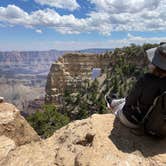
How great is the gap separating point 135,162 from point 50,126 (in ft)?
104

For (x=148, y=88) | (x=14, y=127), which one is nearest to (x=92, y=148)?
(x=148, y=88)

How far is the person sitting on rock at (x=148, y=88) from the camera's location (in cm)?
464

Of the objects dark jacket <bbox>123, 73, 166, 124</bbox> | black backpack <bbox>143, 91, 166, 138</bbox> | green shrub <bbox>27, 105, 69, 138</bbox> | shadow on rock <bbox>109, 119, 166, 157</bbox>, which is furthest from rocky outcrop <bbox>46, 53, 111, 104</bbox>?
black backpack <bbox>143, 91, 166, 138</bbox>

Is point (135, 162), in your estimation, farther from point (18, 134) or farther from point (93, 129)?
point (18, 134)

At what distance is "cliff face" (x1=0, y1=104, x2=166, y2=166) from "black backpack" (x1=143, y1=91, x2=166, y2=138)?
0.73 ft

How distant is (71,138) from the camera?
5383mm

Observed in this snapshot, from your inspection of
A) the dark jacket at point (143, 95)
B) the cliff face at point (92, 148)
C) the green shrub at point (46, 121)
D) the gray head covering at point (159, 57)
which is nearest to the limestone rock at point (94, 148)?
the cliff face at point (92, 148)

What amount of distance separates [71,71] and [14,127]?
240ft

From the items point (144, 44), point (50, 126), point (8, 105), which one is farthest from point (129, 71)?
point (8, 105)

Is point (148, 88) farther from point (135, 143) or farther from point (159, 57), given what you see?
point (135, 143)

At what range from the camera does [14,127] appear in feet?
20.9

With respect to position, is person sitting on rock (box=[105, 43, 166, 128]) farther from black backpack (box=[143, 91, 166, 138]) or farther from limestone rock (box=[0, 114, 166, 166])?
limestone rock (box=[0, 114, 166, 166])

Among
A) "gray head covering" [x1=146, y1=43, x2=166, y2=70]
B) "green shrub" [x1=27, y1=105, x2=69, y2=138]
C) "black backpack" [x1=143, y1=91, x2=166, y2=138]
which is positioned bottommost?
"green shrub" [x1=27, y1=105, x2=69, y2=138]

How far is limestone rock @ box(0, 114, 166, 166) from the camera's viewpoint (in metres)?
4.55
